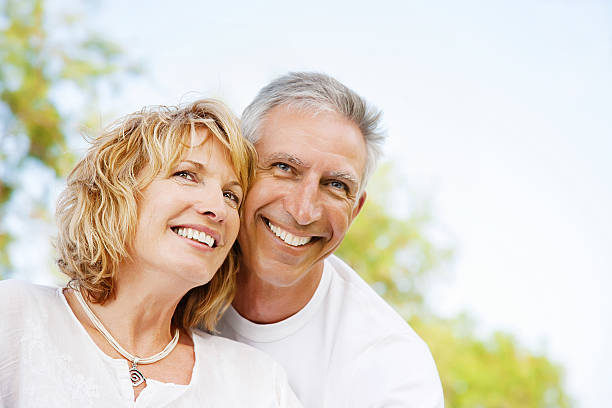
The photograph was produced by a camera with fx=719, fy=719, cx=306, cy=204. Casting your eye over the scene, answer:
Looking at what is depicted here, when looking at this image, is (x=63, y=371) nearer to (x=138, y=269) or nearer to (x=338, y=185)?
(x=138, y=269)

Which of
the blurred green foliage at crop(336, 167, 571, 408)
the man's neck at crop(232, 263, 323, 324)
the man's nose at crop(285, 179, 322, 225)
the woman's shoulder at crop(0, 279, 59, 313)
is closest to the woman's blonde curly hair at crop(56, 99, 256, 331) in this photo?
the woman's shoulder at crop(0, 279, 59, 313)

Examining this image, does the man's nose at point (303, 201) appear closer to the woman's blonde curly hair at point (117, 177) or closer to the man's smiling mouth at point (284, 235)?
the man's smiling mouth at point (284, 235)

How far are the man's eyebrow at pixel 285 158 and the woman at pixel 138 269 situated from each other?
27 cm

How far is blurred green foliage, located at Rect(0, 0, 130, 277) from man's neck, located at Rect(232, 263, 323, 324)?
7.35m

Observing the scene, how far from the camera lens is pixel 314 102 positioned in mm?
2434

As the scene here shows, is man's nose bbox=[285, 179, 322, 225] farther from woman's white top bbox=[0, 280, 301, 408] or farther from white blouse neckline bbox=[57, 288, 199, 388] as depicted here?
white blouse neckline bbox=[57, 288, 199, 388]

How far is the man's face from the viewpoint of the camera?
7.64 ft

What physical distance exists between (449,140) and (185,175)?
18094 mm

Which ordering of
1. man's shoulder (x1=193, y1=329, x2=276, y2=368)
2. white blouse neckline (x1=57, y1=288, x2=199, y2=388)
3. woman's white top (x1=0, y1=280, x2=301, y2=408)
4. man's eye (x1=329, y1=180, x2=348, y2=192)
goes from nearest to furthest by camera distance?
woman's white top (x1=0, y1=280, x2=301, y2=408)
white blouse neckline (x1=57, y1=288, x2=199, y2=388)
man's shoulder (x1=193, y1=329, x2=276, y2=368)
man's eye (x1=329, y1=180, x2=348, y2=192)

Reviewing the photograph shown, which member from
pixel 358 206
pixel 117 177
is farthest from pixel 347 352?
pixel 117 177

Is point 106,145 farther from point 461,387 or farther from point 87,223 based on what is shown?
point 461,387

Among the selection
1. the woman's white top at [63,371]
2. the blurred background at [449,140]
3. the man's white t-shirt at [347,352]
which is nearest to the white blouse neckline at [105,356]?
the woman's white top at [63,371]

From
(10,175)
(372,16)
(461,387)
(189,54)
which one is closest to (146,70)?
(10,175)

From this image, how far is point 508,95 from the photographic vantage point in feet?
65.8
